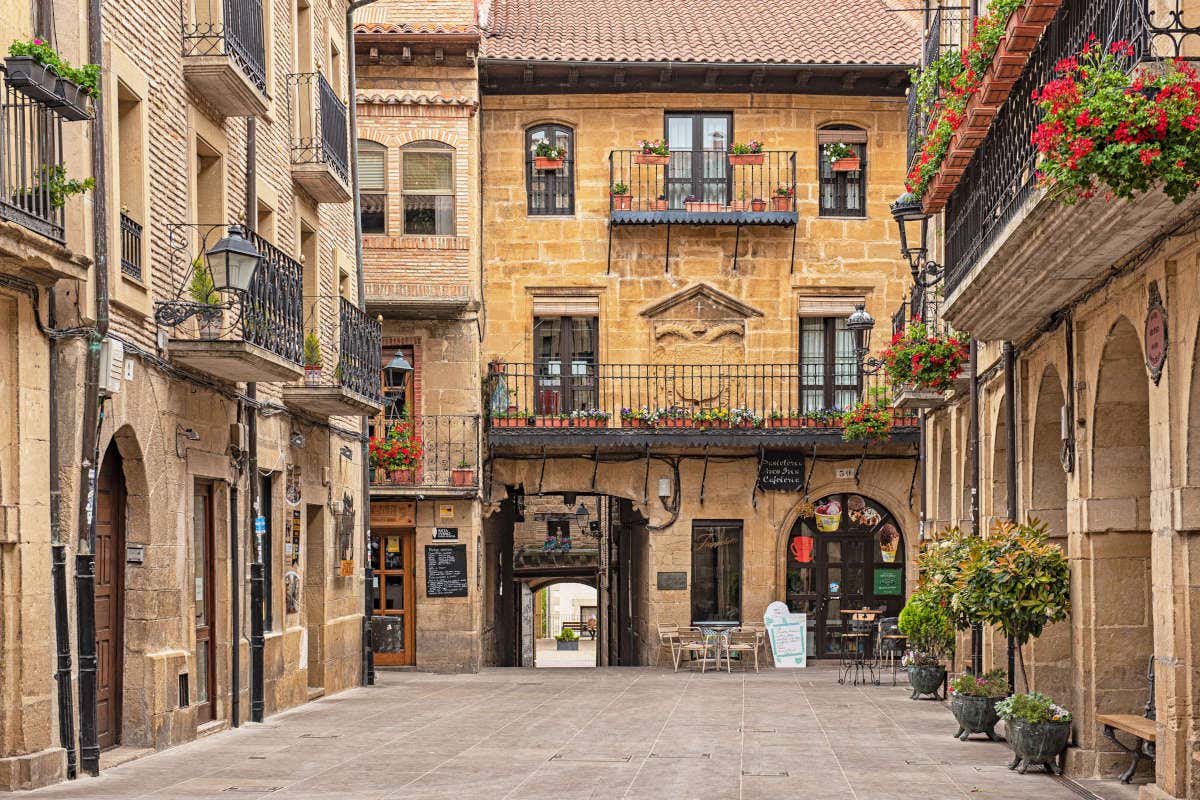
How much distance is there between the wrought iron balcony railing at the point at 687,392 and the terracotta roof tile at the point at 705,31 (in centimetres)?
499

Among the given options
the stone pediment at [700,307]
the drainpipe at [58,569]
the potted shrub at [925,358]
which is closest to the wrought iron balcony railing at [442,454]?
the stone pediment at [700,307]

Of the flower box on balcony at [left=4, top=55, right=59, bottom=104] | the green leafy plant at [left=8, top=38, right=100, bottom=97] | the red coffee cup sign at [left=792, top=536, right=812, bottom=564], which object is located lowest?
the red coffee cup sign at [left=792, top=536, right=812, bottom=564]

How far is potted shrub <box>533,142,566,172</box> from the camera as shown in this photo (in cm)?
2762

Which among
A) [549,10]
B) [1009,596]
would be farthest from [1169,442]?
[549,10]

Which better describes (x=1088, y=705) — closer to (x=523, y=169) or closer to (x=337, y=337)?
(x=337, y=337)

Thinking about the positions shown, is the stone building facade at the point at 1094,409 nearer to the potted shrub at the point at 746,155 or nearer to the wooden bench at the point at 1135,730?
the wooden bench at the point at 1135,730

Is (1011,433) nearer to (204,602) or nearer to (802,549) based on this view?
(204,602)

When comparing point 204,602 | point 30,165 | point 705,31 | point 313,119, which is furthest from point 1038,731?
point 705,31

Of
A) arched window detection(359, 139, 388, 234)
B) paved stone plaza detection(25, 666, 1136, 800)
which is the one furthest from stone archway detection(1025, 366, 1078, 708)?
arched window detection(359, 139, 388, 234)

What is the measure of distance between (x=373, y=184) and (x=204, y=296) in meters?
12.5

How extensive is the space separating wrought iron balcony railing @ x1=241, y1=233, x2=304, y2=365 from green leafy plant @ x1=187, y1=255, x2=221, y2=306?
28cm

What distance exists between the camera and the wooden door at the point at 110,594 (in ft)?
43.6

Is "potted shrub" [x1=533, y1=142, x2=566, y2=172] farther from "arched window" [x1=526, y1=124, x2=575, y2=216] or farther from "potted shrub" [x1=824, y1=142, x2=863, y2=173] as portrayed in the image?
"potted shrub" [x1=824, y1=142, x2=863, y2=173]

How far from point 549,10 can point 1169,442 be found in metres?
22.4
